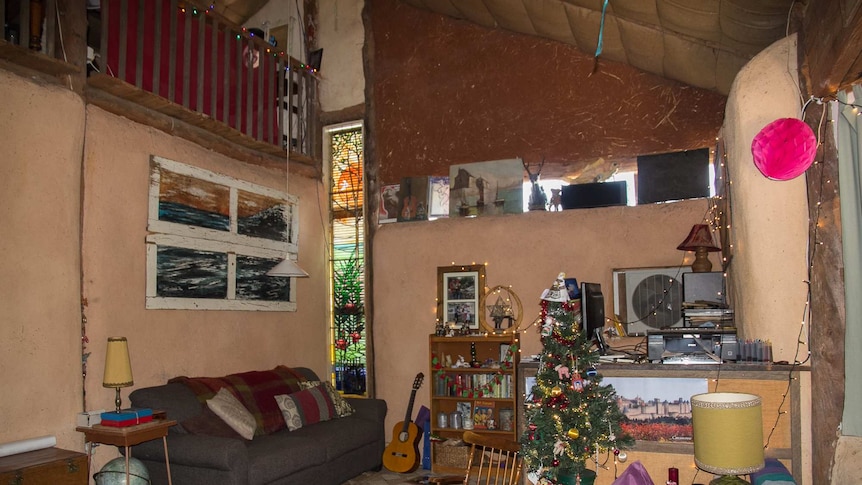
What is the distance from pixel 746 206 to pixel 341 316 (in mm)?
4504

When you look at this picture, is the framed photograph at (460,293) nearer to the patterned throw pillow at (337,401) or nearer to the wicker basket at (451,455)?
the wicker basket at (451,455)

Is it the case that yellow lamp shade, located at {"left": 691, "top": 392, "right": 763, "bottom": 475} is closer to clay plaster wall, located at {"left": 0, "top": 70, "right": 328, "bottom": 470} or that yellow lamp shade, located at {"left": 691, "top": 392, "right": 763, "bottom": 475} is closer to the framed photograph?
the framed photograph

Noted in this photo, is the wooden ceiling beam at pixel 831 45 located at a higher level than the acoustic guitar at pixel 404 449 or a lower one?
higher

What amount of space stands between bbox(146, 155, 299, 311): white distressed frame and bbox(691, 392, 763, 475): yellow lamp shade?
4.20 metres

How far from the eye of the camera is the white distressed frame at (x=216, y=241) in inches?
207

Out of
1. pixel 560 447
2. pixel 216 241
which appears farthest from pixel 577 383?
pixel 216 241

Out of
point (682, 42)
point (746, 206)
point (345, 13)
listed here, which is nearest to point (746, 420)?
point (746, 206)

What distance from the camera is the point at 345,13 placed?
7.50 metres

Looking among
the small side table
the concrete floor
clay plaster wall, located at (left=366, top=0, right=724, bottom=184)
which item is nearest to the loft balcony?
clay plaster wall, located at (left=366, top=0, right=724, bottom=184)

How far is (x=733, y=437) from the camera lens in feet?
9.91

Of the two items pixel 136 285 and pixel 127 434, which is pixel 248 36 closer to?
pixel 136 285

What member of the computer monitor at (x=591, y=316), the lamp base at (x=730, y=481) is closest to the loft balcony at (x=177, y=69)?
the computer monitor at (x=591, y=316)

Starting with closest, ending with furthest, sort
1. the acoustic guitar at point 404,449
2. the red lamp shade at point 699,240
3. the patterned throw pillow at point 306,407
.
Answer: the red lamp shade at point 699,240, the patterned throw pillow at point 306,407, the acoustic guitar at point 404,449

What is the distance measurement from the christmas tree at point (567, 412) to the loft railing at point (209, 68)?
144 inches
